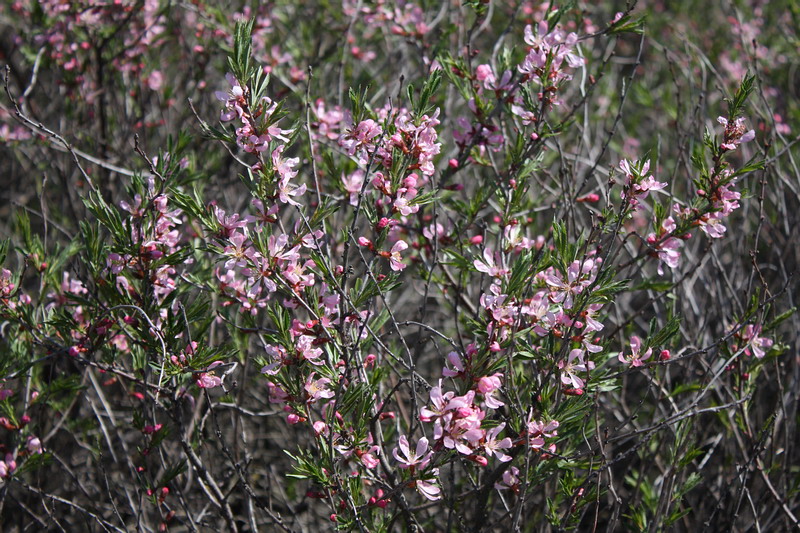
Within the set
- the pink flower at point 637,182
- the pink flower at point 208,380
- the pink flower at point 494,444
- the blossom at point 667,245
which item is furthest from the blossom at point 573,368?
the pink flower at point 208,380

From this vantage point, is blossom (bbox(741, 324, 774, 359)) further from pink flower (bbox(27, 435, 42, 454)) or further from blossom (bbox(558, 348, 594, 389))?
pink flower (bbox(27, 435, 42, 454))

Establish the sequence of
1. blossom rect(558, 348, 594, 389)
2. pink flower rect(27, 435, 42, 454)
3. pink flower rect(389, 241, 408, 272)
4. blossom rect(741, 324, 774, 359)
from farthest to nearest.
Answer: pink flower rect(27, 435, 42, 454)
blossom rect(741, 324, 774, 359)
pink flower rect(389, 241, 408, 272)
blossom rect(558, 348, 594, 389)

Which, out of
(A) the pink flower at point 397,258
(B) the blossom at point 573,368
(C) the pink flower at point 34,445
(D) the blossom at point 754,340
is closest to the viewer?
(B) the blossom at point 573,368

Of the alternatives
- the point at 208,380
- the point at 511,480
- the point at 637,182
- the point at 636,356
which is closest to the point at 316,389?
the point at 208,380

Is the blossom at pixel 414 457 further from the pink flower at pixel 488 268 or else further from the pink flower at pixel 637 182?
the pink flower at pixel 637 182

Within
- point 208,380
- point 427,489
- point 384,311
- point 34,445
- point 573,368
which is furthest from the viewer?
point 34,445

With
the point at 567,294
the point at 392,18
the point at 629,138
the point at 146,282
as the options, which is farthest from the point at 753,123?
the point at 146,282

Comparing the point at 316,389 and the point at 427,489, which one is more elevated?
the point at 316,389

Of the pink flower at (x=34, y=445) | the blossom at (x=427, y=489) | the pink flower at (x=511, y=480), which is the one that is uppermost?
the blossom at (x=427, y=489)

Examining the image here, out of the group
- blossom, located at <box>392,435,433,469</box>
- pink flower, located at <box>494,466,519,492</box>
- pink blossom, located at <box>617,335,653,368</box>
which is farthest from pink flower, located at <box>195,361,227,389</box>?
pink blossom, located at <box>617,335,653,368</box>

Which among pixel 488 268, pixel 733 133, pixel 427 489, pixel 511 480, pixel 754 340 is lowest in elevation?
pixel 511 480

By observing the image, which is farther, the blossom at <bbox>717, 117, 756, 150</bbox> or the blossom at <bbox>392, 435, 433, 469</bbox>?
the blossom at <bbox>717, 117, 756, 150</bbox>

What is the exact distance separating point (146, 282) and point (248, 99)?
0.73 m

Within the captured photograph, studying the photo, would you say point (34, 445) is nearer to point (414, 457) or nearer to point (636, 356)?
point (414, 457)
